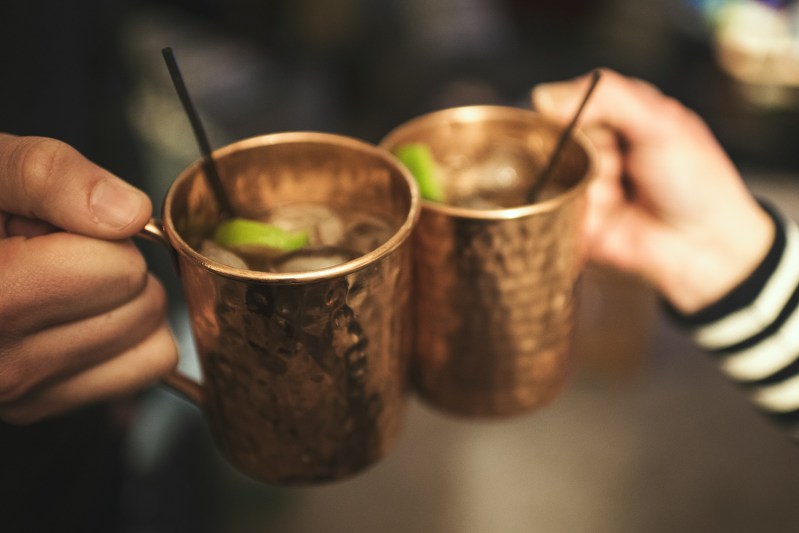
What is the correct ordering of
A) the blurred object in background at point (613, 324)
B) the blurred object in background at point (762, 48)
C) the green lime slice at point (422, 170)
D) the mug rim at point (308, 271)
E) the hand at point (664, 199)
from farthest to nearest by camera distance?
the blurred object in background at point (762, 48) → the blurred object in background at point (613, 324) → the hand at point (664, 199) → the green lime slice at point (422, 170) → the mug rim at point (308, 271)

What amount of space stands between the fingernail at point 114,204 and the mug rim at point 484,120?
302mm

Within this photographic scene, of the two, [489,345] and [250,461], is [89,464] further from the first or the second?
[489,345]

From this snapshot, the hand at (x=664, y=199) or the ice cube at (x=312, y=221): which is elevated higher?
the ice cube at (x=312, y=221)

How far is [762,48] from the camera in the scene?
2771 millimetres

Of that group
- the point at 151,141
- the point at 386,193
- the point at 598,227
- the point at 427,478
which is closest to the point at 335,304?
the point at 386,193

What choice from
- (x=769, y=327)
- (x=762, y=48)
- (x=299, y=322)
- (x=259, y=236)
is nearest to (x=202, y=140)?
(x=259, y=236)

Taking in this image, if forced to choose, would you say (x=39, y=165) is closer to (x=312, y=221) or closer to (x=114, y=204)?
(x=114, y=204)

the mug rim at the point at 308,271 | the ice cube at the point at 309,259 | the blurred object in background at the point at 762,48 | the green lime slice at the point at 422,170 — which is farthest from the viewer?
the blurred object in background at the point at 762,48

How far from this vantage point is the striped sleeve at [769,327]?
114cm

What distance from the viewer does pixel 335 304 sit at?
654 mm

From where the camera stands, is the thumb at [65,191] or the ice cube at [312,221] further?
the ice cube at [312,221]

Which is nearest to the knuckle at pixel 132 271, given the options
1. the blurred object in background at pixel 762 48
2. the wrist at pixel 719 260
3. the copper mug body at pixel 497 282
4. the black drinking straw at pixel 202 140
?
the black drinking straw at pixel 202 140

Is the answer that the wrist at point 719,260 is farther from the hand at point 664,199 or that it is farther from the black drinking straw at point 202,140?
the black drinking straw at point 202,140

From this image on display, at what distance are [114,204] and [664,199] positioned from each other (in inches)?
34.8
